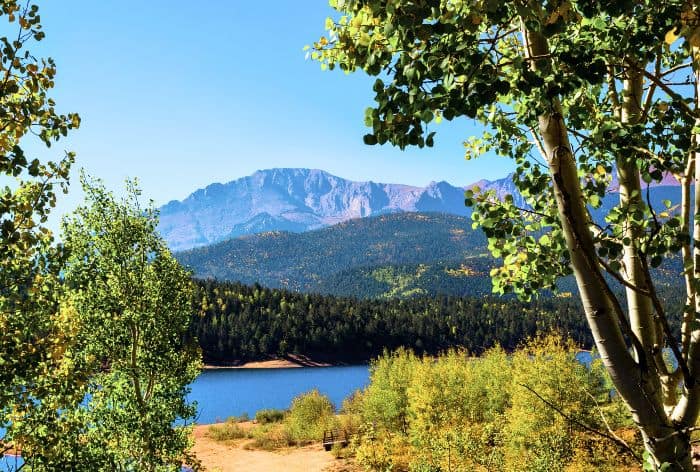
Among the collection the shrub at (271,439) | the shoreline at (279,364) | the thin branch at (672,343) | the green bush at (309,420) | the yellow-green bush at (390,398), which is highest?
the thin branch at (672,343)

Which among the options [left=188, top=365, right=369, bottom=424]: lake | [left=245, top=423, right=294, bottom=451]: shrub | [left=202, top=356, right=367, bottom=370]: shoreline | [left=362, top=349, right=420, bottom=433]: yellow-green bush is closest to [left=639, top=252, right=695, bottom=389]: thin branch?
[left=362, top=349, right=420, bottom=433]: yellow-green bush

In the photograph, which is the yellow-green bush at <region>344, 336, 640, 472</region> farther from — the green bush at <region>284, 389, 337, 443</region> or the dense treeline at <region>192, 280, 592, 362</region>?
the dense treeline at <region>192, 280, 592, 362</region>

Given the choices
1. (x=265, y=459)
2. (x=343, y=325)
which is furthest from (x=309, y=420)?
(x=343, y=325)

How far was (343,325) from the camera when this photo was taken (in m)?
150

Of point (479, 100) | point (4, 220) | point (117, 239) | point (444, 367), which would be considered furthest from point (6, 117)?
point (444, 367)

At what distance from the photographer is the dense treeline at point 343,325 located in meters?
137

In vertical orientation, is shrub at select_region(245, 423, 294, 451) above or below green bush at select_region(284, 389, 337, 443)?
below

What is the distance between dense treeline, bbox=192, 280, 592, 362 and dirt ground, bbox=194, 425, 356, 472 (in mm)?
84599

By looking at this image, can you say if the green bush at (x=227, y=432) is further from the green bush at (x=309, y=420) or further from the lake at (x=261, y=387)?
the lake at (x=261, y=387)

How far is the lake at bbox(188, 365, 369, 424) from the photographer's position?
81900 mm

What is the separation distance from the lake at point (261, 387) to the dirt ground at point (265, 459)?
19852 mm

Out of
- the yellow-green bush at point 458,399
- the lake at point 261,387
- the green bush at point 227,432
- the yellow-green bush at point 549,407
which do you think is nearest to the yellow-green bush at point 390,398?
the yellow-green bush at point 458,399

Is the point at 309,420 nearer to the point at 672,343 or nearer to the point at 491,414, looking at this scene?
the point at 491,414

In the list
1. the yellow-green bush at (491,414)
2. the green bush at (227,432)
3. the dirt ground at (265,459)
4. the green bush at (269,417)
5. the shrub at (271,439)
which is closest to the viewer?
the yellow-green bush at (491,414)
